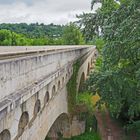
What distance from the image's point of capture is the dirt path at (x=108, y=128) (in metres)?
24.1

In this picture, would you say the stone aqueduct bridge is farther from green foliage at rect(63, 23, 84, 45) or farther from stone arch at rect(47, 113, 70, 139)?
green foliage at rect(63, 23, 84, 45)

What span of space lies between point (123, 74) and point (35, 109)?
473cm

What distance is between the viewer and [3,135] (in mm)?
8078

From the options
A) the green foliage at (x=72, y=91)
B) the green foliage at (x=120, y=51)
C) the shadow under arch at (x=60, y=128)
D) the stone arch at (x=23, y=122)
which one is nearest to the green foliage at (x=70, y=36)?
the green foliage at (x=72, y=91)

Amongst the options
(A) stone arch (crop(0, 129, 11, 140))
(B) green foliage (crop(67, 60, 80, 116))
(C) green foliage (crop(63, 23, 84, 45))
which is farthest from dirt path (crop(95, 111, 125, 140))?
(C) green foliage (crop(63, 23, 84, 45))

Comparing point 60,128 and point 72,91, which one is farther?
point 60,128

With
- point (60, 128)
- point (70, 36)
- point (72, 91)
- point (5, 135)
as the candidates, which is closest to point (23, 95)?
point (5, 135)

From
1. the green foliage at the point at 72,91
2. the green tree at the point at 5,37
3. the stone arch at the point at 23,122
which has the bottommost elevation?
the green foliage at the point at 72,91

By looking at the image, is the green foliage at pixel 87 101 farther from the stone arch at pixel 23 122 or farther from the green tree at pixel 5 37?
the green tree at pixel 5 37

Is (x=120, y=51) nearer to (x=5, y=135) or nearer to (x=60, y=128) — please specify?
(x=5, y=135)

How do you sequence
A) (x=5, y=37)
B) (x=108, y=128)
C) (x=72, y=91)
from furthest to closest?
(x=5, y=37) < (x=108, y=128) < (x=72, y=91)

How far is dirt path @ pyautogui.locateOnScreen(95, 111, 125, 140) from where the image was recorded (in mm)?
24062

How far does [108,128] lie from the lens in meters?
25.4

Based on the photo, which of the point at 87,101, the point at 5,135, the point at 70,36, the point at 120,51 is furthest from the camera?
the point at 70,36
